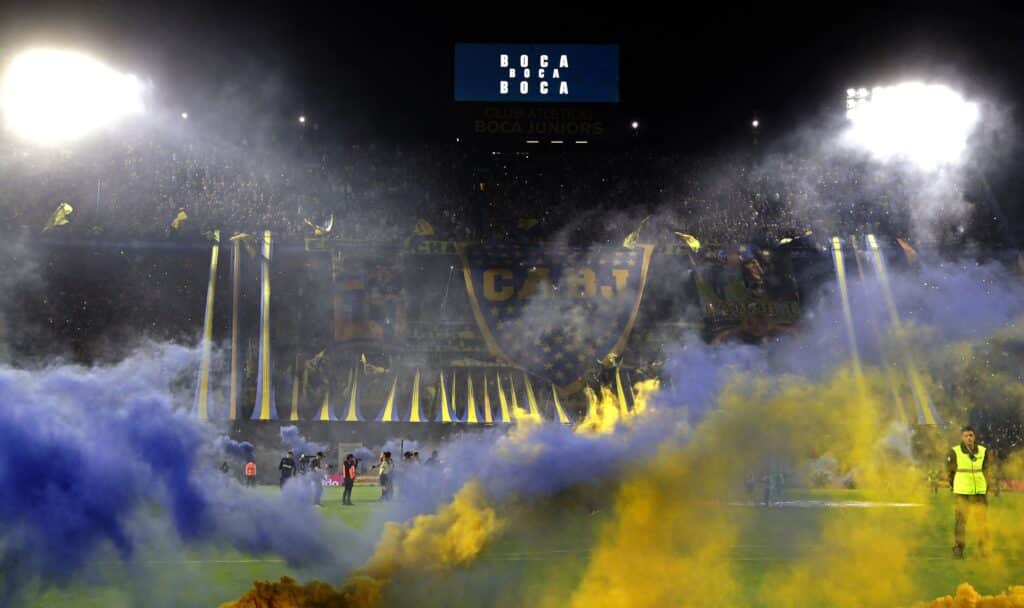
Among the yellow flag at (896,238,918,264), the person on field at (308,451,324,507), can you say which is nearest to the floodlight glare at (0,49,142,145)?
the person on field at (308,451,324,507)

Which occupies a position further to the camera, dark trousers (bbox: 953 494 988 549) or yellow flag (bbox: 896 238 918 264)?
yellow flag (bbox: 896 238 918 264)

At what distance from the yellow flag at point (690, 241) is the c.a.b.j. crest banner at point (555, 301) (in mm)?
1624

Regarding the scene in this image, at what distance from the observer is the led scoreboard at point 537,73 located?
3959 centimetres

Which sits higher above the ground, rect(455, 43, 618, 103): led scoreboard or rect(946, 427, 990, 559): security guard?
rect(455, 43, 618, 103): led scoreboard

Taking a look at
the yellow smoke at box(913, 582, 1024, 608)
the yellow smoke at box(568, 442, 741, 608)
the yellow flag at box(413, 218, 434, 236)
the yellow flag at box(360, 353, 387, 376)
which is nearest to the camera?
the yellow smoke at box(913, 582, 1024, 608)

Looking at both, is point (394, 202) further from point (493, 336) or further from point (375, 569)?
point (375, 569)

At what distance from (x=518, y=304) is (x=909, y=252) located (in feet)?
45.3

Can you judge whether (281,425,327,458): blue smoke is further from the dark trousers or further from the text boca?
the dark trousers

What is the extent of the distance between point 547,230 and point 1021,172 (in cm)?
1767

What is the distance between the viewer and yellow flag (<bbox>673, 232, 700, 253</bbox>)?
3559cm

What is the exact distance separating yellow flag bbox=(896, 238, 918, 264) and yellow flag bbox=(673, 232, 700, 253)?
705 centimetres

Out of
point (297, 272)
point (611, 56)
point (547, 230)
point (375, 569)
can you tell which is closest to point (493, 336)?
point (547, 230)

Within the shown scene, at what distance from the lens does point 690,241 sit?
35.9 metres

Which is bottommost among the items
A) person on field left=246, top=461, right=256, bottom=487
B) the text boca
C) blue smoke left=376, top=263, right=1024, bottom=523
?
person on field left=246, top=461, right=256, bottom=487
